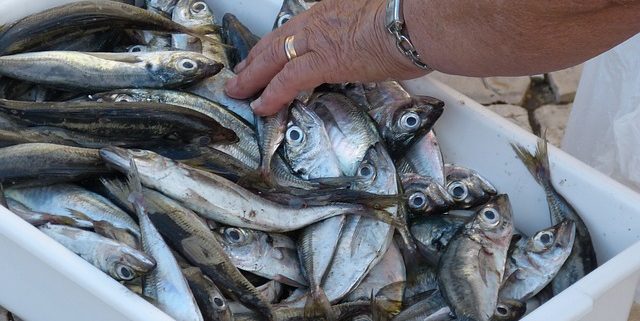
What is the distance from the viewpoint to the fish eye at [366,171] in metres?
2.21

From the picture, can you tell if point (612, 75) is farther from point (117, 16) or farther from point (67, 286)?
point (67, 286)

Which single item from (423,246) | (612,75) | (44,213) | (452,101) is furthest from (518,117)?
(44,213)

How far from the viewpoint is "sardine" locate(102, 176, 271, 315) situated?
1942 millimetres

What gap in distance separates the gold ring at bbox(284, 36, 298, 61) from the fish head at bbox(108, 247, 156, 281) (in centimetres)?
68

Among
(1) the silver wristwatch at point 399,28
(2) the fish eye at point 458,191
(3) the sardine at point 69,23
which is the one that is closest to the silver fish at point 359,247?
(2) the fish eye at point 458,191

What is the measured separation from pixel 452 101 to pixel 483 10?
767 millimetres

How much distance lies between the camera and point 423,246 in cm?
221

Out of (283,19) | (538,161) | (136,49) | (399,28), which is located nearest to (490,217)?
(538,161)

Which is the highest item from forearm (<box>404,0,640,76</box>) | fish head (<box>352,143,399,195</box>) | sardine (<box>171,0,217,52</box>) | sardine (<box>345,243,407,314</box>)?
forearm (<box>404,0,640,76</box>)

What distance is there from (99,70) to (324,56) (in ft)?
1.91

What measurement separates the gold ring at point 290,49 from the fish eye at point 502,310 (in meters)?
0.80

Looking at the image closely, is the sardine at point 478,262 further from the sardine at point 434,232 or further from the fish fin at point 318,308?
the fish fin at point 318,308

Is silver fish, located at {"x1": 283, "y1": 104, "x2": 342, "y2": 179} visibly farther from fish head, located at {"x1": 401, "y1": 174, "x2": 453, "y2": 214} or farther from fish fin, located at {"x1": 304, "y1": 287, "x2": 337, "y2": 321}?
fish fin, located at {"x1": 304, "y1": 287, "x2": 337, "y2": 321}

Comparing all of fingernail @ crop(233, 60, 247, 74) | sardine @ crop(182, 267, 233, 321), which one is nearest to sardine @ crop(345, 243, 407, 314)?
sardine @ crop(182, 267, 233, 321)
